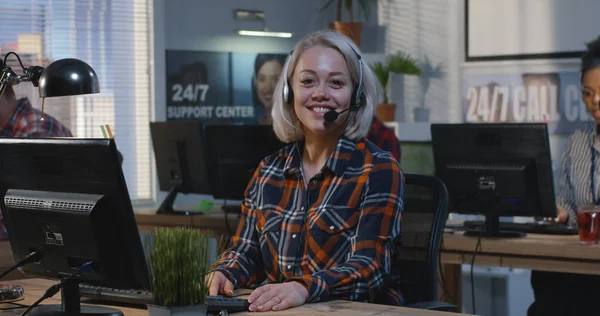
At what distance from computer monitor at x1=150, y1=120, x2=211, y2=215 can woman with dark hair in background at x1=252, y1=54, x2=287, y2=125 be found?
2414mm

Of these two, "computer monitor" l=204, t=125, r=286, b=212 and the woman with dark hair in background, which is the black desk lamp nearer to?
"computer monitor" l=204, t=125, r=286, b=212

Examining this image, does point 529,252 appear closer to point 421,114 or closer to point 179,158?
point 179,158

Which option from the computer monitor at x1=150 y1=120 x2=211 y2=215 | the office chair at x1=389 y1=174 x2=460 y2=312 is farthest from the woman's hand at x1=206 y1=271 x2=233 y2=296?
the computer monitor at x1=150 y1=120 x2=211 y2=215

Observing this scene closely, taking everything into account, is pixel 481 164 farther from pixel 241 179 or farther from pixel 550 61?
pixel 550 61

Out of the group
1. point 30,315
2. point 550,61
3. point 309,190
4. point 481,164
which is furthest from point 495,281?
point 30,315

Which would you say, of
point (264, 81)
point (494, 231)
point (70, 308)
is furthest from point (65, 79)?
point (264, 81)

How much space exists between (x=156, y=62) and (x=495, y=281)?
3182 mm

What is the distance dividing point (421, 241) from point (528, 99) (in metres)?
4.04

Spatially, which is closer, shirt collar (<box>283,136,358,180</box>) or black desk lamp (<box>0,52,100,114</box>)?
black desk lamp (<box>0,52,100,114</box>)

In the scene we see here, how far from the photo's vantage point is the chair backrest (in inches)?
103

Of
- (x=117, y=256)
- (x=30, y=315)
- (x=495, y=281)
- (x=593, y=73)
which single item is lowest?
(x=495, y=281)

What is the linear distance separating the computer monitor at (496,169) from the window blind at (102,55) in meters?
3.42

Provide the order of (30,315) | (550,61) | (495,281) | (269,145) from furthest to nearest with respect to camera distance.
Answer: (550,61), (495,281), (269,145), (30,315)

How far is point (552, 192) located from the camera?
384 centimetres
